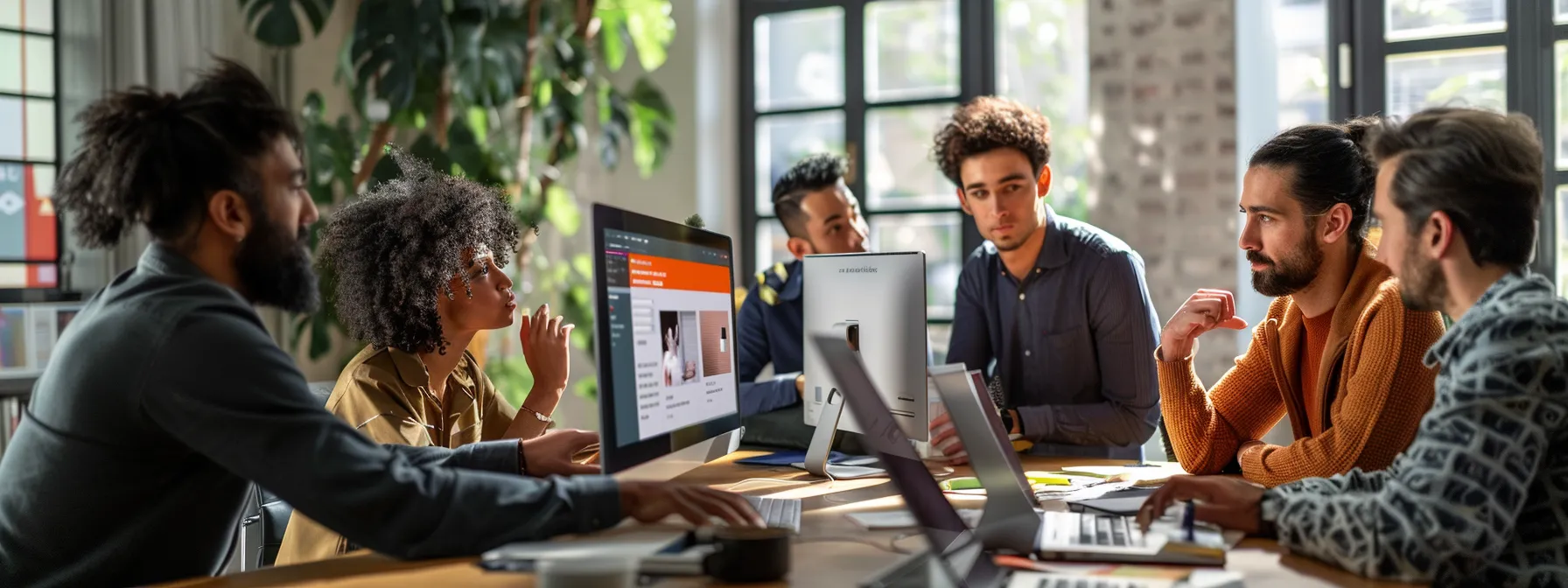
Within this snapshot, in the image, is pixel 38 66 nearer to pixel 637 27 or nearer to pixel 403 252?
pixel 637 27

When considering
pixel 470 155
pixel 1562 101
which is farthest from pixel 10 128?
pixel 1562 101

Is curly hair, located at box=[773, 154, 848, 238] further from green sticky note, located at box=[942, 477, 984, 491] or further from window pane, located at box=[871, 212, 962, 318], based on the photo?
window pane, located at box=[871, 212, 962, 318]

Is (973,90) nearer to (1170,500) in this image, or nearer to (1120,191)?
(1120,191)

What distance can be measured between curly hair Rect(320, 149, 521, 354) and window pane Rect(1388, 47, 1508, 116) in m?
3.19

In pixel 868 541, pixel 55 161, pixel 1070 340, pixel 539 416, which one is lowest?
pixel 868 541

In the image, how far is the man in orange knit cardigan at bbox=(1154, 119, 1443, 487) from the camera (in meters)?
1.89

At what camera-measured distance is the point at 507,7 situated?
444cm

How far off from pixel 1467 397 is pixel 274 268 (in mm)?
1436

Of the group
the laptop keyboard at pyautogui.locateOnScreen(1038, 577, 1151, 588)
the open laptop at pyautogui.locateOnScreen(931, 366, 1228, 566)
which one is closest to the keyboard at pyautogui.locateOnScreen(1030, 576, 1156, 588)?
the laptop keyboard at pyautogui.locateOnScreen(1038, 577, 1151, 588)

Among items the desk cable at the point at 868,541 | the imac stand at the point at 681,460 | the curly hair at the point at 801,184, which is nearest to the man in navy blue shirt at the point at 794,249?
the curly hair at the point at 801,184

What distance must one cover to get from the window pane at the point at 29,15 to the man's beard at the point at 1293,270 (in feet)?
13.1

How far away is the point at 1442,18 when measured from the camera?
4121mm

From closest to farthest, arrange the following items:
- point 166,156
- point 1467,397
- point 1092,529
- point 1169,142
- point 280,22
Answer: point 1467,397, point 166,156, point 1092,529, point 280,22, point 1169,142

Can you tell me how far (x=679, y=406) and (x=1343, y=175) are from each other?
1.25 m
